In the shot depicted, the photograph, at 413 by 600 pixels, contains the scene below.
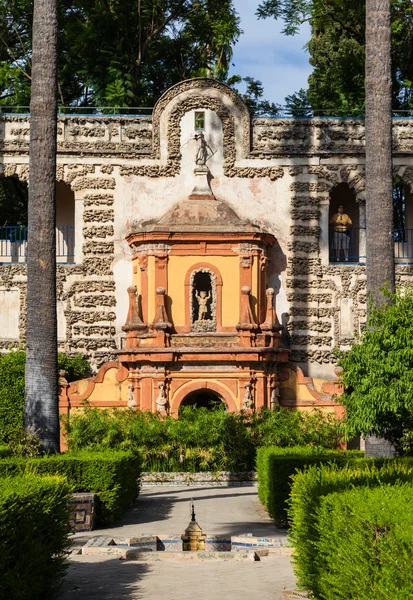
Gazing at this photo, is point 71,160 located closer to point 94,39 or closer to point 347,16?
point 94,39

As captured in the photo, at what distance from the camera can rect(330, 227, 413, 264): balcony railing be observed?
33.4 metres

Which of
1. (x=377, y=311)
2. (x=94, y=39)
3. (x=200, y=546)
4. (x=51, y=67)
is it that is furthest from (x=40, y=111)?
(x=94, y=39)

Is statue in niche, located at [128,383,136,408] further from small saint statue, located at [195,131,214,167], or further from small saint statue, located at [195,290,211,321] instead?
small saint statue, located at [195,131,214,167]

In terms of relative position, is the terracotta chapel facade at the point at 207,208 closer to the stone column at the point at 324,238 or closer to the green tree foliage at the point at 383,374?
the stone column at the point at 324,238

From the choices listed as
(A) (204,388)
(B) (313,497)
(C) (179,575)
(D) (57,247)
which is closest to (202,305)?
(A) (204,388)

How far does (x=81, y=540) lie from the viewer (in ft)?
52.7

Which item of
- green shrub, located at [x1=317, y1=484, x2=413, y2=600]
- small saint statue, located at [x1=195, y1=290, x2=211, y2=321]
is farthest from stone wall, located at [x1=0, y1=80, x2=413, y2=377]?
green shrub, located at [x1=317, y1=484, x2=413, y2=600]

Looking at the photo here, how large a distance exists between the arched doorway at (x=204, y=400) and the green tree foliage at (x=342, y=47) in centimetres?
1328

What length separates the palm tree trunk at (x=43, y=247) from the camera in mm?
18625

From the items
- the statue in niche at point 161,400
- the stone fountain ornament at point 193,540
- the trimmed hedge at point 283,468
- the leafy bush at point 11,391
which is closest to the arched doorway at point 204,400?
the statue in niche at point 161,400

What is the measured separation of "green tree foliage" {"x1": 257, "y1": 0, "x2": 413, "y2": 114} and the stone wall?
286 inches

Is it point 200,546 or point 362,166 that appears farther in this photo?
point 362,166

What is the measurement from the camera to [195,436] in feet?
89.7

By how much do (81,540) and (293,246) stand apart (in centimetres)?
1773
